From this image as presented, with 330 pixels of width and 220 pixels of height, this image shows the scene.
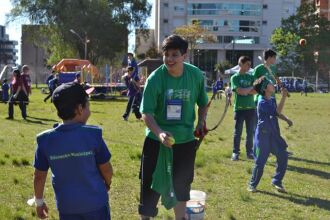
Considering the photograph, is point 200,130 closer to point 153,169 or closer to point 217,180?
point 153,169

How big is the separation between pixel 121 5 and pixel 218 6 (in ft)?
181

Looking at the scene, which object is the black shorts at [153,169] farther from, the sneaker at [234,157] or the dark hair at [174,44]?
the sneaker at [234,157]

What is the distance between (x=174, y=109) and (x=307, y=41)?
81369 mm

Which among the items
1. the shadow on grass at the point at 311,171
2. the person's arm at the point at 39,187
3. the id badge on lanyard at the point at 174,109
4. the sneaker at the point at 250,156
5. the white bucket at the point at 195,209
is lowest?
the shadow on grass at the point at 311,171

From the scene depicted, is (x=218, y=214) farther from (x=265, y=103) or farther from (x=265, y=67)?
(x=265, y=67)

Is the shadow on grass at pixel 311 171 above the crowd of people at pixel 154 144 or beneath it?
beneath

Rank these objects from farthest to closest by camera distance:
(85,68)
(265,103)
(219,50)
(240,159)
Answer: (219,50) < (85,68) < (240,159) < (265,103)

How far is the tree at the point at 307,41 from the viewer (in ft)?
271

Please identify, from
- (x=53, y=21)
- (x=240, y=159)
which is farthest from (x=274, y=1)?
(x=240, y=159)

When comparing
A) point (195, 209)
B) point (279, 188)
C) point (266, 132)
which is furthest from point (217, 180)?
point (195, 209)

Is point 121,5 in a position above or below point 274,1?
below

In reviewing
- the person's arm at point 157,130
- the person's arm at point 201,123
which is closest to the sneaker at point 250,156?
the person's arm at point 201,123

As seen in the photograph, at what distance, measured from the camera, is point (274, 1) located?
365 feet

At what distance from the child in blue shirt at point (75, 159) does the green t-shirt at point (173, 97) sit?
1.24 m
